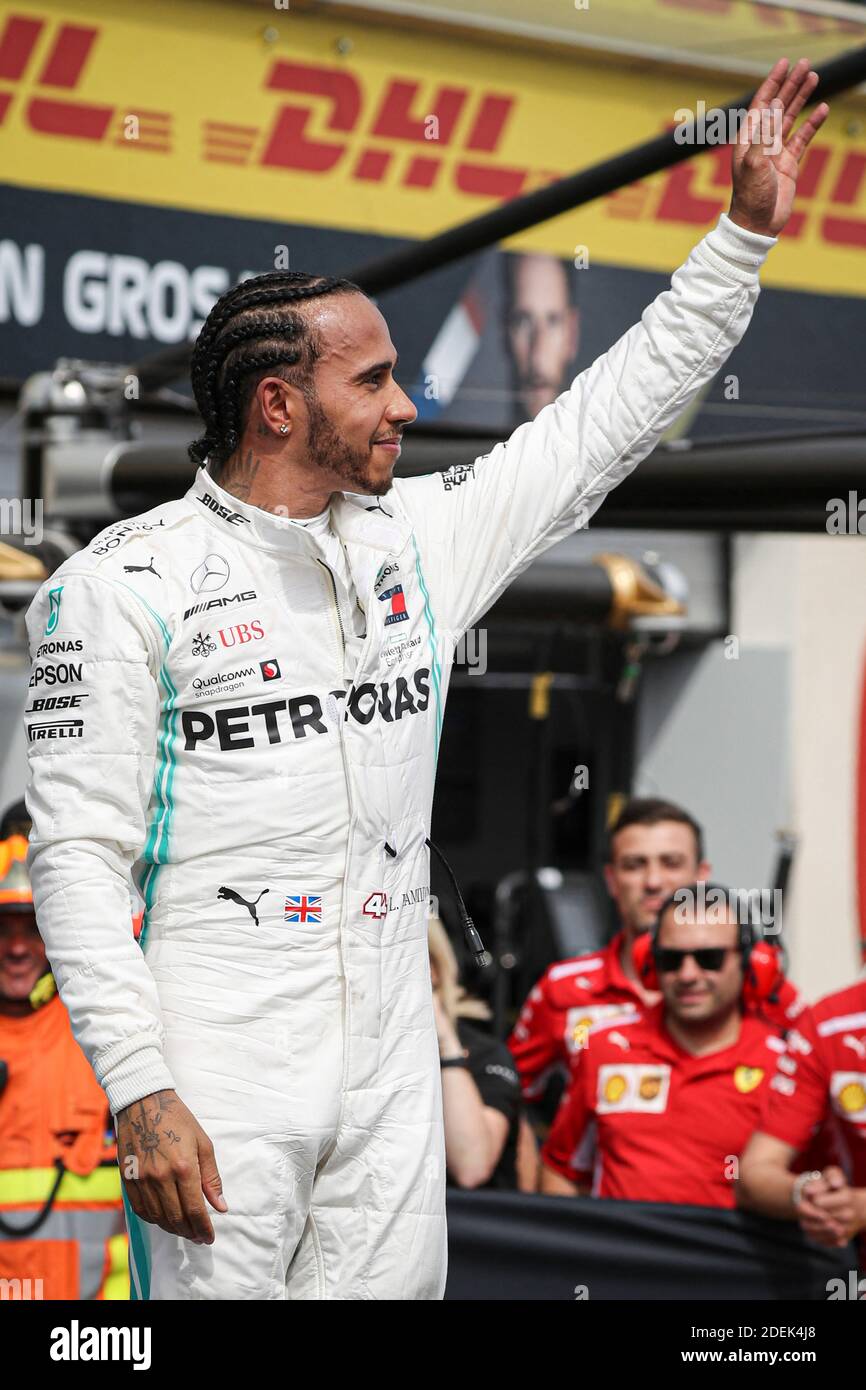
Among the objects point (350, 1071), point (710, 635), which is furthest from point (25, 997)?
point (710, 635)

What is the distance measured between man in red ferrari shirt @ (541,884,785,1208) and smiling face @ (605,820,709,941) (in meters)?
0.53

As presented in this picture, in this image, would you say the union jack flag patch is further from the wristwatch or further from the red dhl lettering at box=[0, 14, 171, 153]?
the red dhl lettering at box=[0, 14, 171, 153]

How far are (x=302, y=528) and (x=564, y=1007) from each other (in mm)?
2589

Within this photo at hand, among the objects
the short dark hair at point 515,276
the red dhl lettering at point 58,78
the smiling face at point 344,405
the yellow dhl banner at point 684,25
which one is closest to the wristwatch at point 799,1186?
the smiling face at point 344,405

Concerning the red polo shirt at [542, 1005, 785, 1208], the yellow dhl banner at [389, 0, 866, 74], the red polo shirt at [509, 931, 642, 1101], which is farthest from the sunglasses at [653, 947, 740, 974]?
the yellow dhl banner at [389, 0, 866, 74]

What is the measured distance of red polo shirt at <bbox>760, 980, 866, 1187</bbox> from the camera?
3.49 meters

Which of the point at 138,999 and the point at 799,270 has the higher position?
the point at 799,270

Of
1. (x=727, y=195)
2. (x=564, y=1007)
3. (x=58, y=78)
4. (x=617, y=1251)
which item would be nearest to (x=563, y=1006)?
(x=564, y=1007)

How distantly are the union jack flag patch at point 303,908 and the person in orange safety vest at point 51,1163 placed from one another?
188cm

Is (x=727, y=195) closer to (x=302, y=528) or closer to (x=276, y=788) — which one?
(x=302, y=528)

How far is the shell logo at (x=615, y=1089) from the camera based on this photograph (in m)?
4.00

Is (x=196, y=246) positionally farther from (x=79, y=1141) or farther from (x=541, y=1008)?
(x=79, y=1141)

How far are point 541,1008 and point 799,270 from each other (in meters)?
5.85

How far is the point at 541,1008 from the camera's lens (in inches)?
180
